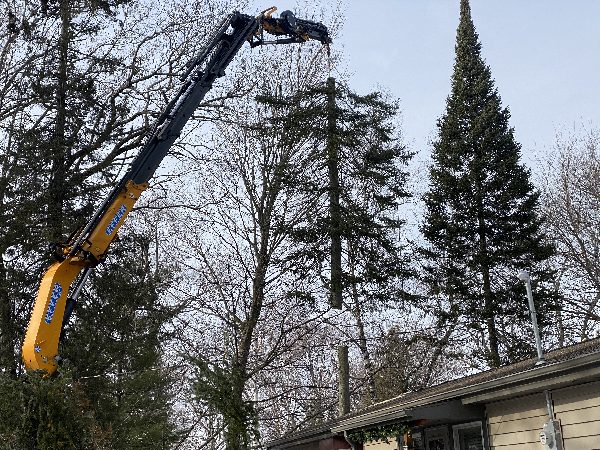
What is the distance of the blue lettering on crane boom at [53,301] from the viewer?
1198 centimetres

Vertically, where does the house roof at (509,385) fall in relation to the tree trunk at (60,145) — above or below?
below

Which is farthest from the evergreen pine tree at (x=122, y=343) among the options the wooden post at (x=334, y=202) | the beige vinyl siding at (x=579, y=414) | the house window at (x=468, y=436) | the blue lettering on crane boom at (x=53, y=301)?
the beige vinyl siding at (x=579, y=414)

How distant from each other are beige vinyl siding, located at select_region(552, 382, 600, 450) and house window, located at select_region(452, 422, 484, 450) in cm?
187

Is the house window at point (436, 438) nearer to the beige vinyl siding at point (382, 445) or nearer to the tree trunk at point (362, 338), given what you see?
the beige vinyl siding at point (382, 445)

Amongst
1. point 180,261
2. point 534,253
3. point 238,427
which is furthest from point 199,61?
point 534,253

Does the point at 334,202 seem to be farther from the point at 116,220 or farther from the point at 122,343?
the point at 116,220

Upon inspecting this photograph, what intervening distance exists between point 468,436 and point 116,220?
7.46 m

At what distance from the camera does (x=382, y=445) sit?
41.7ft

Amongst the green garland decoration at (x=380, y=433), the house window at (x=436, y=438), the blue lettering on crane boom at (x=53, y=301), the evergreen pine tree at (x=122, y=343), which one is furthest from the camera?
the evergreen pine tree at (x=122, y=343)

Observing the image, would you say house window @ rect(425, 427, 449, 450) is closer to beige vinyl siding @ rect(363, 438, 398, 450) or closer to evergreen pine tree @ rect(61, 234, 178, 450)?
beige vinyl siding @ rect(363, 438, 398, 450)

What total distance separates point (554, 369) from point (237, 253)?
14.1m

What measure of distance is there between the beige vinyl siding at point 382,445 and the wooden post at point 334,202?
7.31 m

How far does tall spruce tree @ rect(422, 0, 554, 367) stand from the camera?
963 inches

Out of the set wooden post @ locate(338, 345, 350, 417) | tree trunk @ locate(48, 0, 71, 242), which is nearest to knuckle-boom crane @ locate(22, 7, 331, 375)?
tree trunk @ locate(48, 0, 71, 242)
